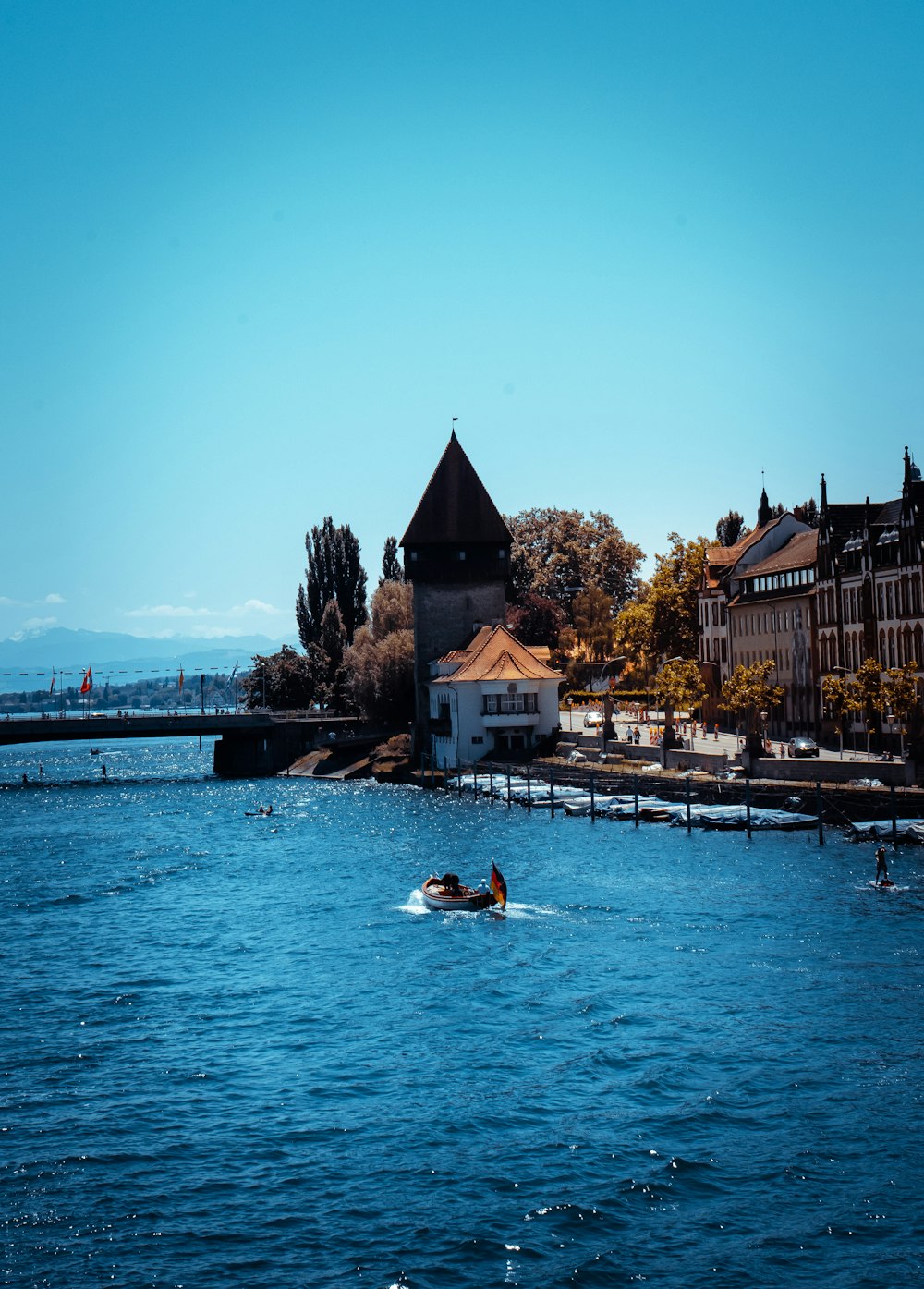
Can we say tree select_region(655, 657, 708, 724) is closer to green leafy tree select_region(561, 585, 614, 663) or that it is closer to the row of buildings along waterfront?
the row of buildings along waterfront

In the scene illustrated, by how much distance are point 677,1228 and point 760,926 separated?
88.2 feet

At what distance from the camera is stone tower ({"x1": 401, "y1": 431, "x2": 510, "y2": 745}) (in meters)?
136

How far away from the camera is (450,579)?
13600 cm

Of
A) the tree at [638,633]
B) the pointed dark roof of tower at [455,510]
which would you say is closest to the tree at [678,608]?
the tree at [638,633]

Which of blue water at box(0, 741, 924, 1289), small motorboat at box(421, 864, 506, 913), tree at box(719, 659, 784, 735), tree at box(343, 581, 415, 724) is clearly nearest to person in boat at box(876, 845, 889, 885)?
blue water at box(0, 741, 924, 1289)

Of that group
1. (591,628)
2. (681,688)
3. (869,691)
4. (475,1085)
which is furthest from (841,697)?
(591,628)

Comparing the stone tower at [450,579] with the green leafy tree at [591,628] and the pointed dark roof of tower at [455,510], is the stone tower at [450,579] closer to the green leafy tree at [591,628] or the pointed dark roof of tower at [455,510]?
the pointed dark roof of tower at [455,510]

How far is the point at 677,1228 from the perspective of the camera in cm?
2611

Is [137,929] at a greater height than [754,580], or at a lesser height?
lesser

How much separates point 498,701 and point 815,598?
2765 centimetres

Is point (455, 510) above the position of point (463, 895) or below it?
above

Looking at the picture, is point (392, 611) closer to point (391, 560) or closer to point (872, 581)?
point (391, 560)

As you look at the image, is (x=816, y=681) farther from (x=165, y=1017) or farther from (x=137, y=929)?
(x=165, y=1017)

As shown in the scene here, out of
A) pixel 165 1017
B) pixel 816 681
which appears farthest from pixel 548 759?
pixel 165 1017
